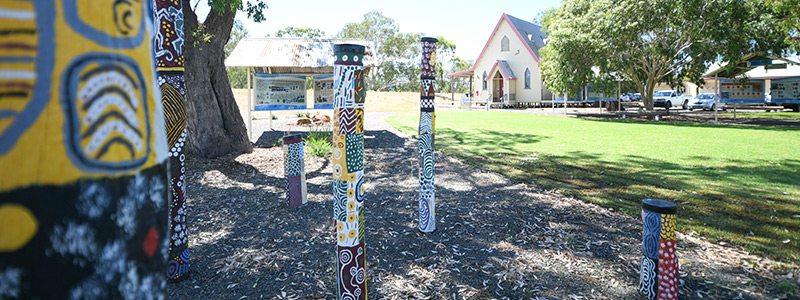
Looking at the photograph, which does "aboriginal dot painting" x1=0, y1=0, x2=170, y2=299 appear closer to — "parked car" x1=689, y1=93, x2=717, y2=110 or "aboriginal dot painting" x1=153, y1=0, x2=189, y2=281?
"aboriginal dot painting" x1=153, y1=0, x2=189, y2=281

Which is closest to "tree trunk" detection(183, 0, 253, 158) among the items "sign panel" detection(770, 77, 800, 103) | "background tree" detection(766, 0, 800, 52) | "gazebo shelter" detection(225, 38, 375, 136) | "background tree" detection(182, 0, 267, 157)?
"background tree" detection(182, 0, 267, 157)

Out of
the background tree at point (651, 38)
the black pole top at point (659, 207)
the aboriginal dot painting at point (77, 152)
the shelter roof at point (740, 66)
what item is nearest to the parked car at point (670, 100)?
the background tree at point (651, 38)

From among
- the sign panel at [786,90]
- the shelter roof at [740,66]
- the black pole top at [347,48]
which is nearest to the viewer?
the black pole top at [347,48]

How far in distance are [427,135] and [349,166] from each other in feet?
6.74

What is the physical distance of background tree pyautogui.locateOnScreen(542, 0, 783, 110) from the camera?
58.5 ft

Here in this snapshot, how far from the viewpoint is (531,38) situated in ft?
125

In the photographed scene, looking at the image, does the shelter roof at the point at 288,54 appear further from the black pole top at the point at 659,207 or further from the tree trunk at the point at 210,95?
the black pole top at the point at 659,207

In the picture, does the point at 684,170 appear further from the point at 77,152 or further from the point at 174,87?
the point at 77,152

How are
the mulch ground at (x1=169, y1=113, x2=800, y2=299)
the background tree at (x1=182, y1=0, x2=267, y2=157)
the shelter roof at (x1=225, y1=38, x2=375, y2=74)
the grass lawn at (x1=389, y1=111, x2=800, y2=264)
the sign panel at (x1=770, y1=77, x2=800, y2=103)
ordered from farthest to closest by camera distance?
1. the sign panel at (x1=770, y1=77, x2=800, y2=103)
2. the shelter roof at (x1=225, y1=38, x2=375, y2=74)
3. the background tree at (x1=182, y1=0, x2=267, y2=157)
4. the grass lawn at (x1=389, y1=111, x2=800, y2=264)
5. the mulch ground at (x1=169, y1=113, x2=800, y2=299)

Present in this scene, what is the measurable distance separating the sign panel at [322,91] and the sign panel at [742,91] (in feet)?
94.8

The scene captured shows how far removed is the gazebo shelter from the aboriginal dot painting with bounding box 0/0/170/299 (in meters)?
12.0

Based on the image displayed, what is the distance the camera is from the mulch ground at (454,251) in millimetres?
3537

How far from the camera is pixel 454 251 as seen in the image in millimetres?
4348

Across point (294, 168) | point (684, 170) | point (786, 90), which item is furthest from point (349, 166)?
point (786, 90)
